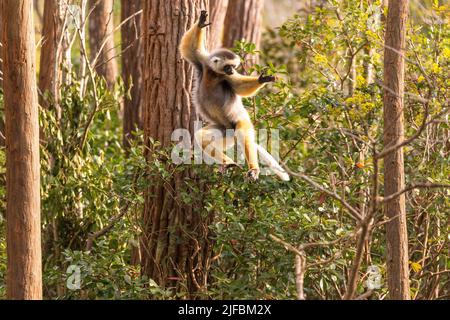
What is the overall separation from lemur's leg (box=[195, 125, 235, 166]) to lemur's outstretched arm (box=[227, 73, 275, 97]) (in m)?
0.49

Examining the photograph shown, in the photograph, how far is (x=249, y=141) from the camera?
834 centimetres

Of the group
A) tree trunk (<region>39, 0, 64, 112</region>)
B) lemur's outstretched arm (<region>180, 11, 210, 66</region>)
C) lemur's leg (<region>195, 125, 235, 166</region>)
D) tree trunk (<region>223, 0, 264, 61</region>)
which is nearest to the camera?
lemur's leg (<region>195, 125, 235, 166</region>)

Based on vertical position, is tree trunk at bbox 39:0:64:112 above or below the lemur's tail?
above

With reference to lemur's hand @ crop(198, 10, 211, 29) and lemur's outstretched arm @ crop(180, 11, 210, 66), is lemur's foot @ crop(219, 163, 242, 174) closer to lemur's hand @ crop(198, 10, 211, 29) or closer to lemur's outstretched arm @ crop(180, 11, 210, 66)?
lemur's outstretched arm @ crop(180, 11, 210, 66)

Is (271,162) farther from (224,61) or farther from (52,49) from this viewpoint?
(52,49)

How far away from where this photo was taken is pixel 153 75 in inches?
354

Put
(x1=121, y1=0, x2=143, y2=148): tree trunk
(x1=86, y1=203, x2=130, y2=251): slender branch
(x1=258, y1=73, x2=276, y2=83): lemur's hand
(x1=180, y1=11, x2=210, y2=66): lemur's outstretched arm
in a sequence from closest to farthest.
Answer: (x1=258, y1=73, x2=276, y2=83): lemur's hand < (x1=180, y1=11, x2=210, y2=66): lemur's outstretched arm < (x1=86, y1=203, x2=130, y2=251): slender branch < (x1=121, y1=0, x2=143, y2=148): tree trunk

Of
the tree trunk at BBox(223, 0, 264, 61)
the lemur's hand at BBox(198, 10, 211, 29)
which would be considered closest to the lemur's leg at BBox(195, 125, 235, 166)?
the lemur's hand at BBox(198, 10, 211, 29)

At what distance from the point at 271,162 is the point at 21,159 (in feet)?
8.06

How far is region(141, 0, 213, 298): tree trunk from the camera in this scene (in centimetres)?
867

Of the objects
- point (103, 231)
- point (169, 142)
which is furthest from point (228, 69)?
point (103, 231)

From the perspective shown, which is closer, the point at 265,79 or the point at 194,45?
the point at 265,79

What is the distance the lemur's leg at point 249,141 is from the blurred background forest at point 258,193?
175 mm

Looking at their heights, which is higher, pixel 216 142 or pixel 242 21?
pixel 242 21
